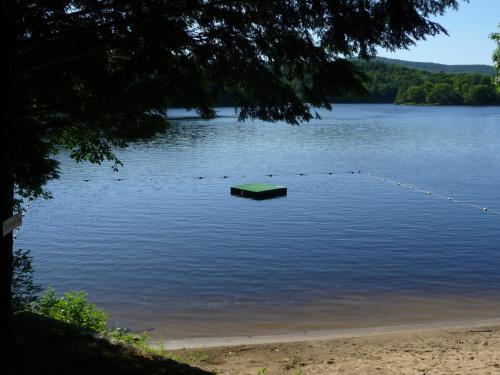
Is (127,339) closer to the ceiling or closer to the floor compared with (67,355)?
closer to the floor

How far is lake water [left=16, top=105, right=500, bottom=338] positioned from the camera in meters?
16.8

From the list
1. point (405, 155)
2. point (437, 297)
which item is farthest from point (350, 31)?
point (405, 155)

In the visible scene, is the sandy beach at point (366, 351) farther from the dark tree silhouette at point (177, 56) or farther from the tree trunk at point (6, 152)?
the dark tree silhouette at point (177, 56)

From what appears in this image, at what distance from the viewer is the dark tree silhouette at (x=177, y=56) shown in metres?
7.10

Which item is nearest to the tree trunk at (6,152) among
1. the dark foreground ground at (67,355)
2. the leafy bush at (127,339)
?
the dark foreground ground at (67,355)

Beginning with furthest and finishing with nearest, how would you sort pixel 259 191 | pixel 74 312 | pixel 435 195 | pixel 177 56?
pixel 435 195, pixel 259 191, pixel 74 312, pixel 177 56

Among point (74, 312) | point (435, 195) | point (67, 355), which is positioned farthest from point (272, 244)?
point (67, 355)

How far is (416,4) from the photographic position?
7.18 metres

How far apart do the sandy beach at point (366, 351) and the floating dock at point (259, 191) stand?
71.3 feet

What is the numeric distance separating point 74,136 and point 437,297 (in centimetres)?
1317

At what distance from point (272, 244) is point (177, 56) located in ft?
57.6

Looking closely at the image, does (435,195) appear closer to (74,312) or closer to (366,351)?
(366,351)

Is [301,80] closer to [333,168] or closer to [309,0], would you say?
[309,0]

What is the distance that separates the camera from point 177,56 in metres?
8.01
